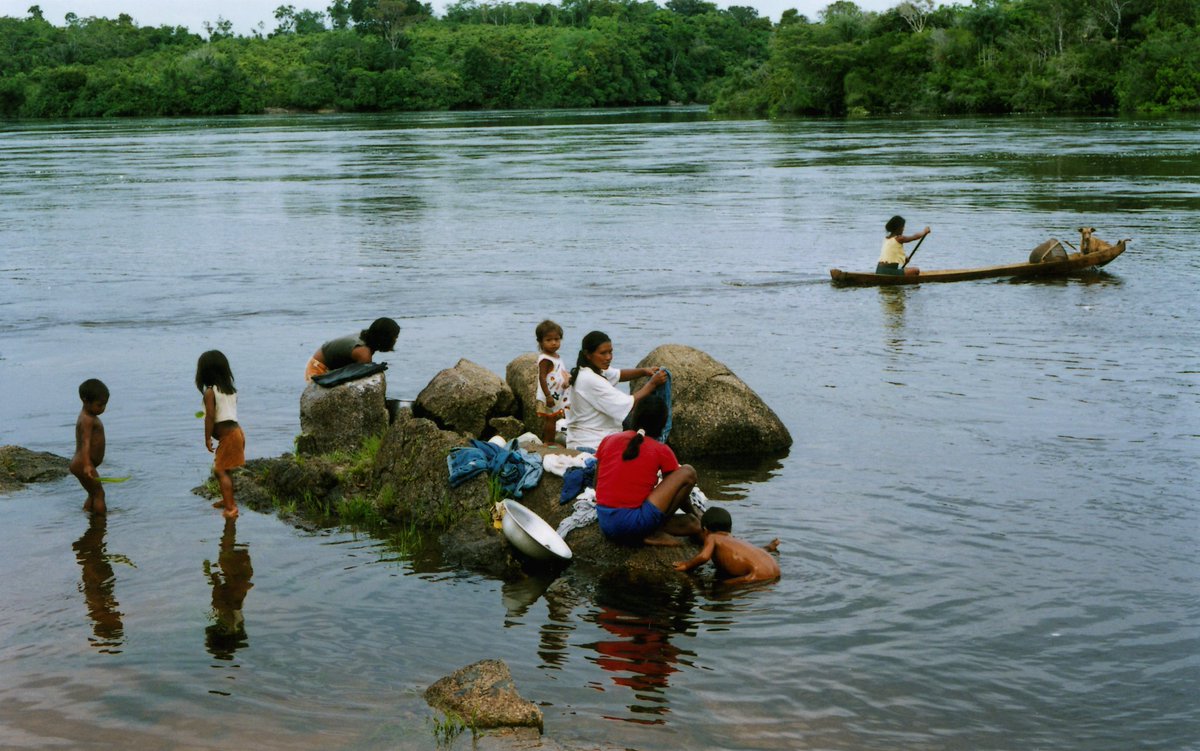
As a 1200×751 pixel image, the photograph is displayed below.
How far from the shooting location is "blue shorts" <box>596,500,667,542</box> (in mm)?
8531

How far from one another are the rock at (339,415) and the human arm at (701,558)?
13.0 ft

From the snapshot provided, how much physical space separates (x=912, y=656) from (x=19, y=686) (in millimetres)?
5052

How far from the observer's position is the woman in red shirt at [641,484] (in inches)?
336

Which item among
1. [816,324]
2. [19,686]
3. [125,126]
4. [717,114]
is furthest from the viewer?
[717,114]

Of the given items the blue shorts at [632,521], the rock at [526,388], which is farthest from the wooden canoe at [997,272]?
the blue shorts at [632,521]

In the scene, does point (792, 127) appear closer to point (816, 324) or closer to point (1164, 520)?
point (816, 324)

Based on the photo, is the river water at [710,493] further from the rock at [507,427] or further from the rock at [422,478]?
the rock at [507,427]

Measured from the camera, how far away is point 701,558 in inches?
336

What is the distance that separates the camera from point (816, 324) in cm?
1870

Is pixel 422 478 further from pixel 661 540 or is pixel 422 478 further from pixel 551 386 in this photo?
pixel 661 540

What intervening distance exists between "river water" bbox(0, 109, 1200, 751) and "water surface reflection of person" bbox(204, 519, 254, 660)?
1.3 inches

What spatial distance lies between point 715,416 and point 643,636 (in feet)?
14.1

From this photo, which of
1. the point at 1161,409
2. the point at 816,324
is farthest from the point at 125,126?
the point at 1161,409

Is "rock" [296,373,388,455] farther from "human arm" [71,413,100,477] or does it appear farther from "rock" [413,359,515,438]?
"human arm" [71,413,100,477]
